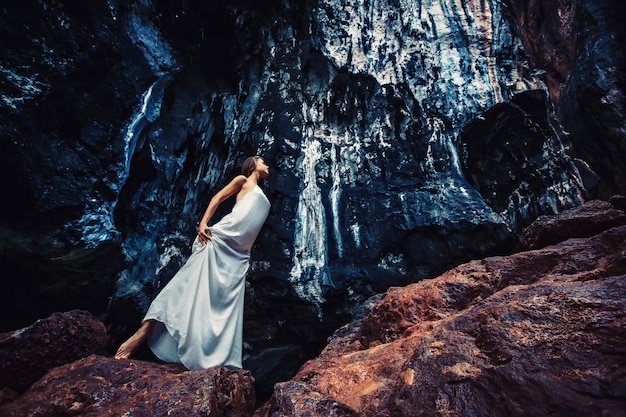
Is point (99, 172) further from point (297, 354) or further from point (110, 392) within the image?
point (297, 354)

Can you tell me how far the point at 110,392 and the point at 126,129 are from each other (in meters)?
3.06

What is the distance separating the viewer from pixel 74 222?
3.52 meters

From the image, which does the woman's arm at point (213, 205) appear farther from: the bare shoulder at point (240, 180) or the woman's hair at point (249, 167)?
the woman's hair at point (249, 167)

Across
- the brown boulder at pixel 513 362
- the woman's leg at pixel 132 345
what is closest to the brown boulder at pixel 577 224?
the brown boulder at pixel 513 362

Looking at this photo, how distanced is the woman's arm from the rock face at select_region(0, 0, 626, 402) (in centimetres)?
124

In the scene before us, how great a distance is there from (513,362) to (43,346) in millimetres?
2991

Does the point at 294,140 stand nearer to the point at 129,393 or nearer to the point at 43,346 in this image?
the point at 43,346

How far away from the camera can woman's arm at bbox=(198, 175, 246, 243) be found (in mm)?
3213

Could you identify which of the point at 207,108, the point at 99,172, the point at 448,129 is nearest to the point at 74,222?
the point at 99,172

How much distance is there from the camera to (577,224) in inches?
125

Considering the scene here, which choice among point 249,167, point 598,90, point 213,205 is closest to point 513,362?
point 213,205

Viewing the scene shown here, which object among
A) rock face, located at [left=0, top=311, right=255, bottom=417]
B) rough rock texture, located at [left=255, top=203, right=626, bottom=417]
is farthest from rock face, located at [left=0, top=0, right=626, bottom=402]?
rough rock texture, located at [left=255, top=203, right=626, bottom=417]

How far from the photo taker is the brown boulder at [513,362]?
1.39m

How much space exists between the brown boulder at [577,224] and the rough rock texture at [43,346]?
13.5 feet
